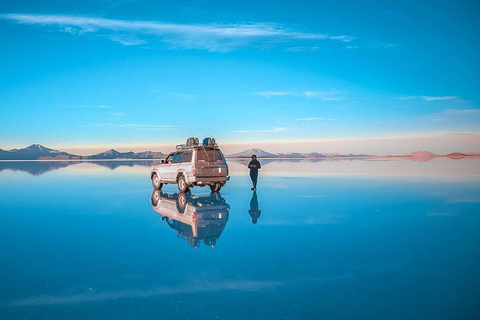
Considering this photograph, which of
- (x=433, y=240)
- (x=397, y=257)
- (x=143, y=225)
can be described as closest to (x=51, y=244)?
(x=143, y=225)

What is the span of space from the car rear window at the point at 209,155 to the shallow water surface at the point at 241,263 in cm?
451

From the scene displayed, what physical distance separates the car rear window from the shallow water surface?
4.51 meters

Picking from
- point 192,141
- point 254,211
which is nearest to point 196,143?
point 192,141

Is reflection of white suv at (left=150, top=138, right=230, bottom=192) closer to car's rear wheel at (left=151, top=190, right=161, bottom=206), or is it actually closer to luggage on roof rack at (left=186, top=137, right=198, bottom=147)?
luggage on roof rack at (left=186, top=137, right=198, bottom=147)

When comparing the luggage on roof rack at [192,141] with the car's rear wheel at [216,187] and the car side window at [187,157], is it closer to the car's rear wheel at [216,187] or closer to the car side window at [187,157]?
the car side window at [187,157]

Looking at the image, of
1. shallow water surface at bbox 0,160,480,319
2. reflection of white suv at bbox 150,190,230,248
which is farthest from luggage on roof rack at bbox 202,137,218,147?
shallow water surface at bbox 0,160,480,319

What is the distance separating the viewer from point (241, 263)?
7.80 metres

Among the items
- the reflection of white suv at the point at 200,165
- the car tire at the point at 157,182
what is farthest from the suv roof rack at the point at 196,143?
the car tire at the point at 157,182

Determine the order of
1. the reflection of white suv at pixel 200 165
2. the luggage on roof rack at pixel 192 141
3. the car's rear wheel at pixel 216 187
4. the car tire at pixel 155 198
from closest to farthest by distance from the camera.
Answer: the car tire at pixel 155 198 < the reflection of white suv at pixel 200 165 < the luggage on roof rack at pixel 192 141 < the car's rear wheel at pixel 216 187

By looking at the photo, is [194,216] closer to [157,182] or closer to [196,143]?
[196,143]

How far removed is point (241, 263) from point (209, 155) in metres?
11.8

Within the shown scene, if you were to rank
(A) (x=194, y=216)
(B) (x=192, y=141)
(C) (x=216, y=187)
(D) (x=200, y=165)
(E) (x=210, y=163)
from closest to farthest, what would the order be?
(A) (x=194, y=216) < (D) (x=200, y=165) < (E) (x=210, y=163) < (B) (x=192, y=141) < (C) (x=216, y=187)

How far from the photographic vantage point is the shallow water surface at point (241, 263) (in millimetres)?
5672

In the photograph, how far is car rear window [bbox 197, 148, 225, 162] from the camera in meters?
19.1
